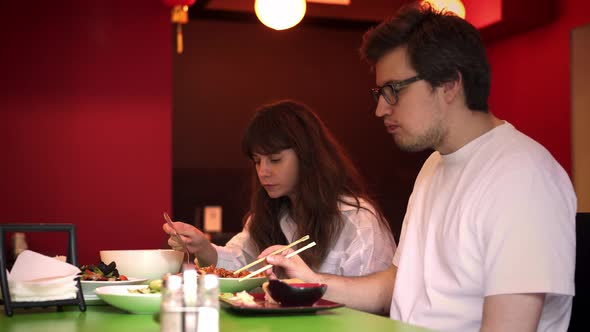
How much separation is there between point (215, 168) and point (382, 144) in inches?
65.0

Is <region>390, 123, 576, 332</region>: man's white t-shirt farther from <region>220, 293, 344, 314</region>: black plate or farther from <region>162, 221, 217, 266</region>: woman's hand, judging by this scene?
<region>162, 221, 217, 266</region>: woman's hand

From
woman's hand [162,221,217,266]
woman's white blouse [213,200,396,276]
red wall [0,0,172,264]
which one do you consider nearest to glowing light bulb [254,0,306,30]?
red wall [0,0,172,264]

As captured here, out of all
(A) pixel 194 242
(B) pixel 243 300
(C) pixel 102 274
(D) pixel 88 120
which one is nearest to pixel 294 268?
(B) pixel 243 300

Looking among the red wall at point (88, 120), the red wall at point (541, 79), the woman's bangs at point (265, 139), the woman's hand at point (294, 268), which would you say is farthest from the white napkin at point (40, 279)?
the red wall at point (541, 79)

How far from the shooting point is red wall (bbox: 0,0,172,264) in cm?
470

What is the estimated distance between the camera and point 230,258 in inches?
113

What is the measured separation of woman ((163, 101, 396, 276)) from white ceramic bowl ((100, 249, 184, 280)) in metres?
0.37

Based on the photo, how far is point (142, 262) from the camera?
208cm

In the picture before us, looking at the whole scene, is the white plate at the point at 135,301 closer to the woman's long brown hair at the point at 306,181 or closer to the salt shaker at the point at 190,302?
the salt shaker at the point at 190,302

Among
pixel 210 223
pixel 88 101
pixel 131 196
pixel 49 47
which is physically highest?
pixel 49 47

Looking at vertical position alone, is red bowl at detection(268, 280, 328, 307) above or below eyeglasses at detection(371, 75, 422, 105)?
below

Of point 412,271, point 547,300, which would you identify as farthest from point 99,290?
point 547,300

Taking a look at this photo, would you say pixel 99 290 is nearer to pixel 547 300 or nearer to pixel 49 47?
pixel 547 300

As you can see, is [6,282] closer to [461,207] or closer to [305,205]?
[461,207]
